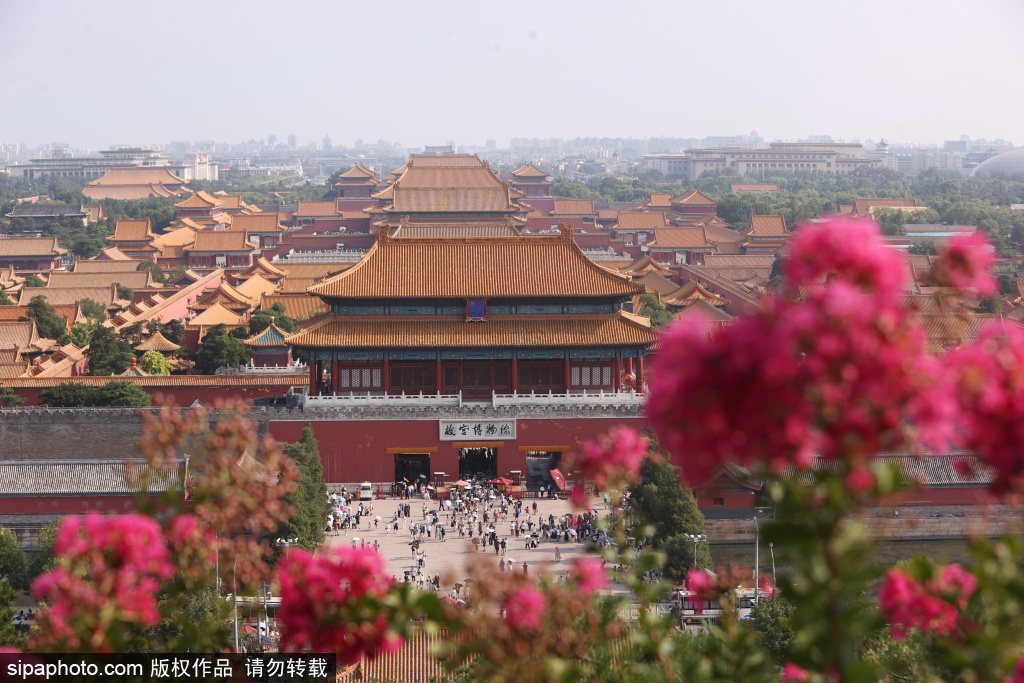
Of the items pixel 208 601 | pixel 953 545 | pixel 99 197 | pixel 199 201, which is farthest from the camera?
pixel 99 197

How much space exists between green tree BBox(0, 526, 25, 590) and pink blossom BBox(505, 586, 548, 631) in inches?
797

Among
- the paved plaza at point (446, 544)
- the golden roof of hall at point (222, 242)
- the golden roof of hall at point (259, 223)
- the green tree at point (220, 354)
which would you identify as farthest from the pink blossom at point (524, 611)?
the golden roof of hall at point (259, 223)

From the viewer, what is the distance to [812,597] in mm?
4961

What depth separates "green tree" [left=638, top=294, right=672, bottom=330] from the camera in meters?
49.8

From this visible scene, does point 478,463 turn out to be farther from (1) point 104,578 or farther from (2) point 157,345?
(1) point 104,578

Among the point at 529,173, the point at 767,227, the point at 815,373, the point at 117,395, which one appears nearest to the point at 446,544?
the point at 117,395

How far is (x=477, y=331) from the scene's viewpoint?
108 ft

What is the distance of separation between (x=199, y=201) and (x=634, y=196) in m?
56.1

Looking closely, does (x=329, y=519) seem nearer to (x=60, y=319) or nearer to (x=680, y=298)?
(x=60, y=319)

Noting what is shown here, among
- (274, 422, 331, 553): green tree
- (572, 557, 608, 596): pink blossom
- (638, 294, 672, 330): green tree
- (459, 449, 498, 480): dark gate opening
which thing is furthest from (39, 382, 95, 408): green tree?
(572, 557, 608, 596): pink blossom

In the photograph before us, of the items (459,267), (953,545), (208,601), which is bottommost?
(953,545)

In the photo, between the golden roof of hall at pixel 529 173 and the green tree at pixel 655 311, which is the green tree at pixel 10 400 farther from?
the golden roof of hall at pixel 529 173

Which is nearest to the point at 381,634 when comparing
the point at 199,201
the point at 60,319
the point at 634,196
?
the point at 60,319

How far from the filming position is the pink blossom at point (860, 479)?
4.77 meters
